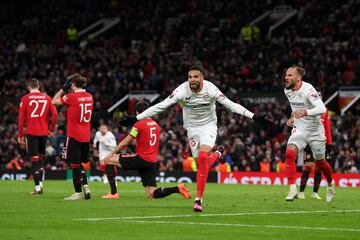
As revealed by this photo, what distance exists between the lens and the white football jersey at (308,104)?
1730 centimetres

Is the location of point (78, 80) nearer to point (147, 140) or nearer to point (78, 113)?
point (78, 113)

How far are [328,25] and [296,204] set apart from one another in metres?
28.5

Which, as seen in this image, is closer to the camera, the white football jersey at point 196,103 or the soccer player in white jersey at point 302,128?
the white football jersey at point 196,103

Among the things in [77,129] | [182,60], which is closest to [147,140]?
[77,129]

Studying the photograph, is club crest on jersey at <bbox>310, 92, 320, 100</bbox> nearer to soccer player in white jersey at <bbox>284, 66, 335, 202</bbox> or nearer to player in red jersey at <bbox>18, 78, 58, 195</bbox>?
soccer player in white jersey at <bbox>284, 66, 335, 202</bbox>

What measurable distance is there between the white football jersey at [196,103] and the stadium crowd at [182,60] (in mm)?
18736

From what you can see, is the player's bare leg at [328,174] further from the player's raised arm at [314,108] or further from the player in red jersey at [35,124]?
the player in red jersey at [35,124]

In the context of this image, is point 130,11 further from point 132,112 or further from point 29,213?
point 29,213

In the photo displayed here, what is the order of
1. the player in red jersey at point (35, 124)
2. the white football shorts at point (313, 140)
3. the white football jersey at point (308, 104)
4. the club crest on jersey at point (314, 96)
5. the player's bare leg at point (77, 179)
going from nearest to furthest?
the white football jersey at point (308, 104) < the club crest on jersey at point (314, 96) < the white football shorts at point (313, 140) < the player's bare leg at point (77, 179) < the player in red jersey at point (35, 124)

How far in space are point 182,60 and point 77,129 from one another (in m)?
28.2

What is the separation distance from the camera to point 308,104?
18.0 m

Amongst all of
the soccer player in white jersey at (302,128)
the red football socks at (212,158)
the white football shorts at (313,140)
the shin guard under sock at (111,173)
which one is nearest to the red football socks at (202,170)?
the red football socks at (212,158)

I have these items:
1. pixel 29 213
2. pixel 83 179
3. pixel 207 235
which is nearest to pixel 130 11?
pixel 83 179

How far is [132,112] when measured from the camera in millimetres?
44250
